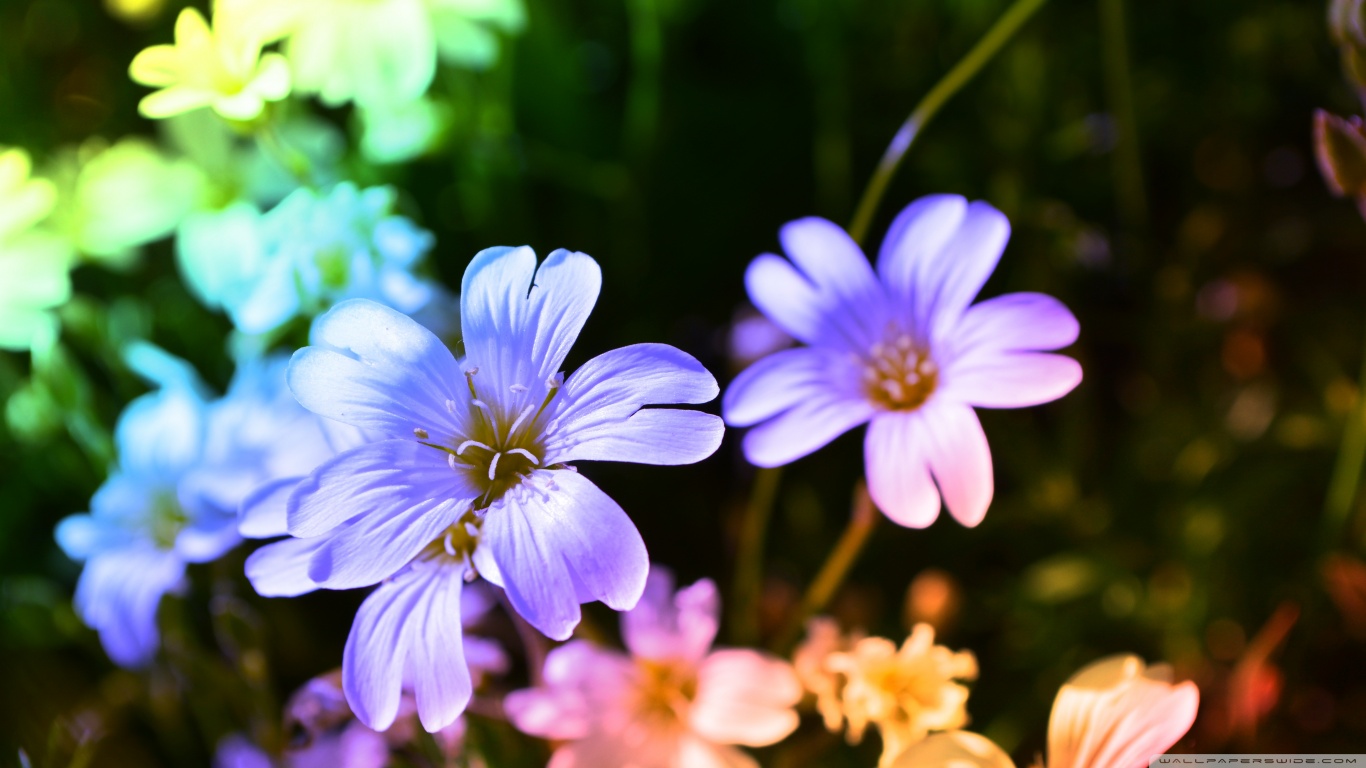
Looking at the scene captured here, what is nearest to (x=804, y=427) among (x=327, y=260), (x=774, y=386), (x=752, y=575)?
(x=774, y=386)

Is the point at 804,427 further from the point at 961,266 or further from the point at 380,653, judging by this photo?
the point at 380,653

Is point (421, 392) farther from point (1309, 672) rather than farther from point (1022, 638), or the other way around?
point (1309, 672)

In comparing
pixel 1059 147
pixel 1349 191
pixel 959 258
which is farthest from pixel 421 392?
pixel 1059 147

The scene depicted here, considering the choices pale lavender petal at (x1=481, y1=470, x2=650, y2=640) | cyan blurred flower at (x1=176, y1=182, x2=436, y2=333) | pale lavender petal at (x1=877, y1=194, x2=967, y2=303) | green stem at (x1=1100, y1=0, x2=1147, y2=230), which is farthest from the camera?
green stem at (x1=1100, y1=0, x2=1147, y2=230)

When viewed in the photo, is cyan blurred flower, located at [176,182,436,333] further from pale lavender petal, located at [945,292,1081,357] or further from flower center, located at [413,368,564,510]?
pale lavender petal, located at [945,292,1081,357]

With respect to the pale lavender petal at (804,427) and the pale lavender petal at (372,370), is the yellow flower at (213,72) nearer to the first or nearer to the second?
the pale lavender petal at (372,370)

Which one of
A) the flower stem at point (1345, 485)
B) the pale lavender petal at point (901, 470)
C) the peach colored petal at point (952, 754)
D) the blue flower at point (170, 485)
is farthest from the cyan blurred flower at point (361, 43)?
the flower stem at point (1345, 485)

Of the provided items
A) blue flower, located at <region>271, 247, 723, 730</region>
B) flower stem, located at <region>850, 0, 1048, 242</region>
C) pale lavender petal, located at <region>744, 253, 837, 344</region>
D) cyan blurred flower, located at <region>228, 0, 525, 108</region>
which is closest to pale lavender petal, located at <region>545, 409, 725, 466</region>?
blue flower, located at <region>271, 247, 723, 730</region>

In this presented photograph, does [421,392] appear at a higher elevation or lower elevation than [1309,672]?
higher
